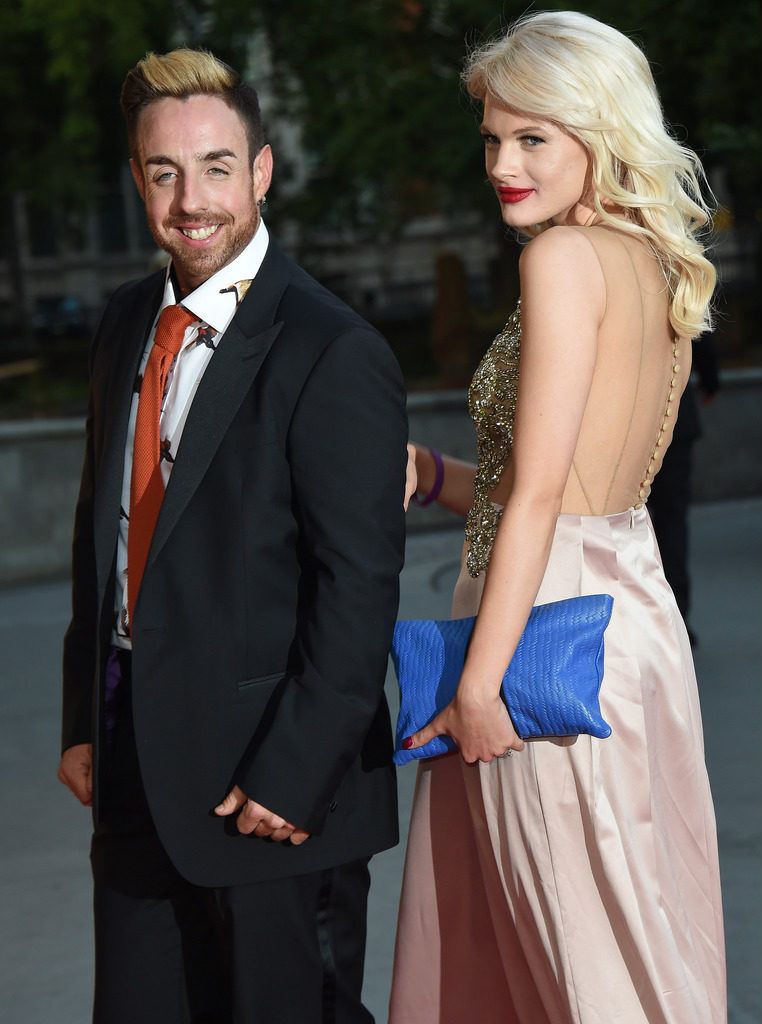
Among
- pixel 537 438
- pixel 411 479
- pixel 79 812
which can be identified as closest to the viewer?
pixel 537 438

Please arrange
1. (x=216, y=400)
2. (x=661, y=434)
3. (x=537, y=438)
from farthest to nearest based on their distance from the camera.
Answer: (x=661, y=434), (x=216, y=400), (x=537, y=438)

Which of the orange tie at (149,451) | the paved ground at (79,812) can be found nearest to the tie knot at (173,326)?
the orange tie at (149,451)

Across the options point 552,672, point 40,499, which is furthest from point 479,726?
point 40,499

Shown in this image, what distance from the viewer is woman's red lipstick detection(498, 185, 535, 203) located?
2361 mm

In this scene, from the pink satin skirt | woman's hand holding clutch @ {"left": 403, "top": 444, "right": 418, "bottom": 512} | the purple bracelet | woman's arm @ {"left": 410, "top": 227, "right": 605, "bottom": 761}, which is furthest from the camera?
the purple bracelet

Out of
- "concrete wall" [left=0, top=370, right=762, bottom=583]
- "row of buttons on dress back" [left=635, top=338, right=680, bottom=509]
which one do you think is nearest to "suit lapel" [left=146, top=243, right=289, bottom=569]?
"row of buttons on dress back" [left=635, top=338, right=680, bottom=509]

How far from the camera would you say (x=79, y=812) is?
518cm

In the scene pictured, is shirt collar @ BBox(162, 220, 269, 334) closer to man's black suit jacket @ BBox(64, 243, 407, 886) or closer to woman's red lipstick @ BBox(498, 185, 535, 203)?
man's black suit jacket @ BBox(64, 243, 407, 886)

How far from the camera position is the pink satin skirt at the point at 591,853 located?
232 centimetres

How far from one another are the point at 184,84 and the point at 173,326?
1.30 ft

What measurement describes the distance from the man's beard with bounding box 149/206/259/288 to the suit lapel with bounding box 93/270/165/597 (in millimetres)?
214

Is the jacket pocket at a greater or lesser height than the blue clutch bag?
lesser

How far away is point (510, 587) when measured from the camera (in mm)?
2225

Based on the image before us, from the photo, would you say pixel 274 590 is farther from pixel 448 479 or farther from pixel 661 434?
pixel 661 434
